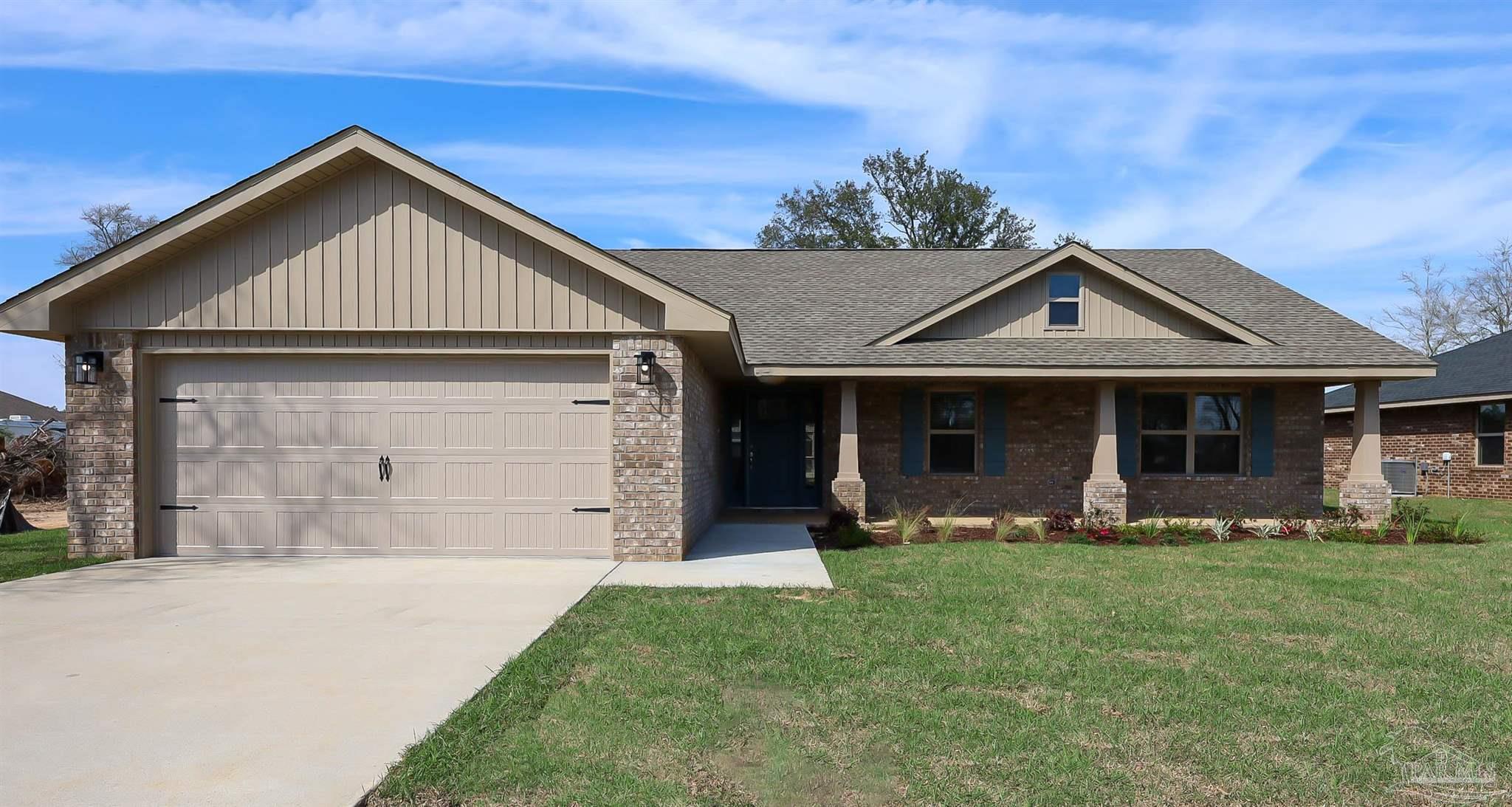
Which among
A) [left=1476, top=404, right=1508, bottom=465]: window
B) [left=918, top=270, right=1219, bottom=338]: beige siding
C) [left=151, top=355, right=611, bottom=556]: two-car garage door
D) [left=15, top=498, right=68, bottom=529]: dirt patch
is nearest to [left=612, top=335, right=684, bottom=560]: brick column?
[left=151, top=355, right=611, bottom=556]: two-car garage door

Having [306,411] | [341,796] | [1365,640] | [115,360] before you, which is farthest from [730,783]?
[115,360]

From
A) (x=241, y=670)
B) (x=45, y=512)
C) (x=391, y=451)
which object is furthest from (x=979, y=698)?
(x=45, y=512)

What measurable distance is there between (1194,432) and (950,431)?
4028mm

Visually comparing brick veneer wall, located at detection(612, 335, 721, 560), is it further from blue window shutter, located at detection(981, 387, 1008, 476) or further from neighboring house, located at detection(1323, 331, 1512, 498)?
neighboring house, located at detection(1323, 331, 1512, 498)

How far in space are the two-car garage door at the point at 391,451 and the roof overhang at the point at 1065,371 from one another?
402 centimetres

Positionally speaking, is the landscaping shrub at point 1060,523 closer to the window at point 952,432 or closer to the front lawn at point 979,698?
the window at point 952,432

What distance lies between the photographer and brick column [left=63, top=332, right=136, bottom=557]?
967 centimetres

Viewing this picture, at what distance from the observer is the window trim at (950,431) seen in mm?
15039

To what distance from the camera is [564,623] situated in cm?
653

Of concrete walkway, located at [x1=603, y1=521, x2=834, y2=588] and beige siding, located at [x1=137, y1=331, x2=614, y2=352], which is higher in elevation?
beige siding, located at [x1=137, y1=331, x2=614, y2=352]

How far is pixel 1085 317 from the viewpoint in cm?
1459

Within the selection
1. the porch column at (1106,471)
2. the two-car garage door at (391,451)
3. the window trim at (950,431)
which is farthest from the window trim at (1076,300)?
the two-car garage door at (391,451)

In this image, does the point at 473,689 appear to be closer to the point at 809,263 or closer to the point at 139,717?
the point at 139,717

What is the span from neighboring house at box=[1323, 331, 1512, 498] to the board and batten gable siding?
18.2 meters
